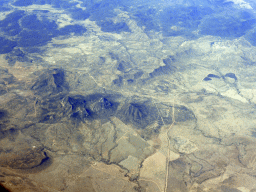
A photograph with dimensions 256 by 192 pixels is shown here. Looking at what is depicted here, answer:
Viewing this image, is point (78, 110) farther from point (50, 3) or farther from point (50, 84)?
point (50, 3)

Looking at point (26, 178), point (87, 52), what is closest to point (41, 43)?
point (87, 52)

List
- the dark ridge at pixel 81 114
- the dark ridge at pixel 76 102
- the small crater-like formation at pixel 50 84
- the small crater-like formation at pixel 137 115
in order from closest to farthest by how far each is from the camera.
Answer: the dark ridge at pixel 81 114
the small crater-like formation at pixel 137 115
the dark ridge at pixel 76 102
the small crater-like formation at pixel 50 84

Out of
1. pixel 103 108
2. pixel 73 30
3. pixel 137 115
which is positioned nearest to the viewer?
pixel 137 115

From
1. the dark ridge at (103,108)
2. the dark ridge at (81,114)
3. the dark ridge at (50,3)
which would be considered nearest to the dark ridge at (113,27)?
the dark ridge at (50,3)

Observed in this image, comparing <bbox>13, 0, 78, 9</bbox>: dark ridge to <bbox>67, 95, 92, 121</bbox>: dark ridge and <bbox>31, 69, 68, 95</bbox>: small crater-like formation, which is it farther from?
<bbox>67, 95, 92, 121</bbox>: dark ridge

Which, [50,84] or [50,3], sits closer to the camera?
[50,84]

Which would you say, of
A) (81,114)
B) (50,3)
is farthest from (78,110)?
(50,3)

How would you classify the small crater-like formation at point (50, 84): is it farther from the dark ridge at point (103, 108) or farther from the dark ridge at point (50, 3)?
the dark ridge at point (50, 3)

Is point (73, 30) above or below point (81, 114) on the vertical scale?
above
